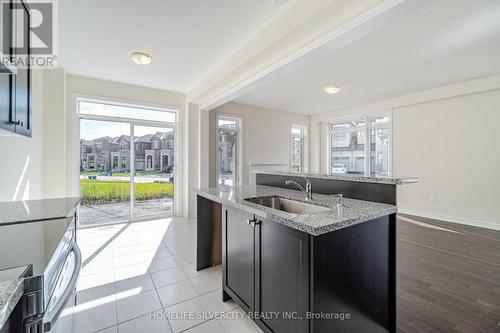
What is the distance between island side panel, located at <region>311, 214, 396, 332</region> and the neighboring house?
4.18 m

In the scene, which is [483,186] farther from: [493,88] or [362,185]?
[362,185]

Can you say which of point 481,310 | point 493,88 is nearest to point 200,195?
point 481,310

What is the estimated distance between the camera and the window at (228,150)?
5.32 meters

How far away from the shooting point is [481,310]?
181 centimetres

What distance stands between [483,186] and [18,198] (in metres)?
6.93

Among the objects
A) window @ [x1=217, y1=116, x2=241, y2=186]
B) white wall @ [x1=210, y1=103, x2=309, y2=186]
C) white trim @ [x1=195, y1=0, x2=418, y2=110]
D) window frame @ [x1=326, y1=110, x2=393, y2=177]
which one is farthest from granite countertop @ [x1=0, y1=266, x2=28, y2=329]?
window frame @ [x1=326, y1=110, x2=393, y2=177]

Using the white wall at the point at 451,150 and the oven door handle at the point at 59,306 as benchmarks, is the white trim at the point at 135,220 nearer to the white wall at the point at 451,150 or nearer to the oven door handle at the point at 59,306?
the oven door handle at the point at 59,306

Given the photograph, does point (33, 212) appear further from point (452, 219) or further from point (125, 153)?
point (452, 219)

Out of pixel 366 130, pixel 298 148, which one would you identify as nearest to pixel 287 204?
pixel 366 130

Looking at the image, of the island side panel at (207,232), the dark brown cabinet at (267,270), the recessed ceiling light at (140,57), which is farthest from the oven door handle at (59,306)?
the recessed ceiling light at (140,57)

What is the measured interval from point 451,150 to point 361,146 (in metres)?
1.94

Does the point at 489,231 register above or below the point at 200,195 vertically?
below

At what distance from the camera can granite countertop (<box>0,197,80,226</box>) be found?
1.33m

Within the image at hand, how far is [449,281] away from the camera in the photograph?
7.30ft
